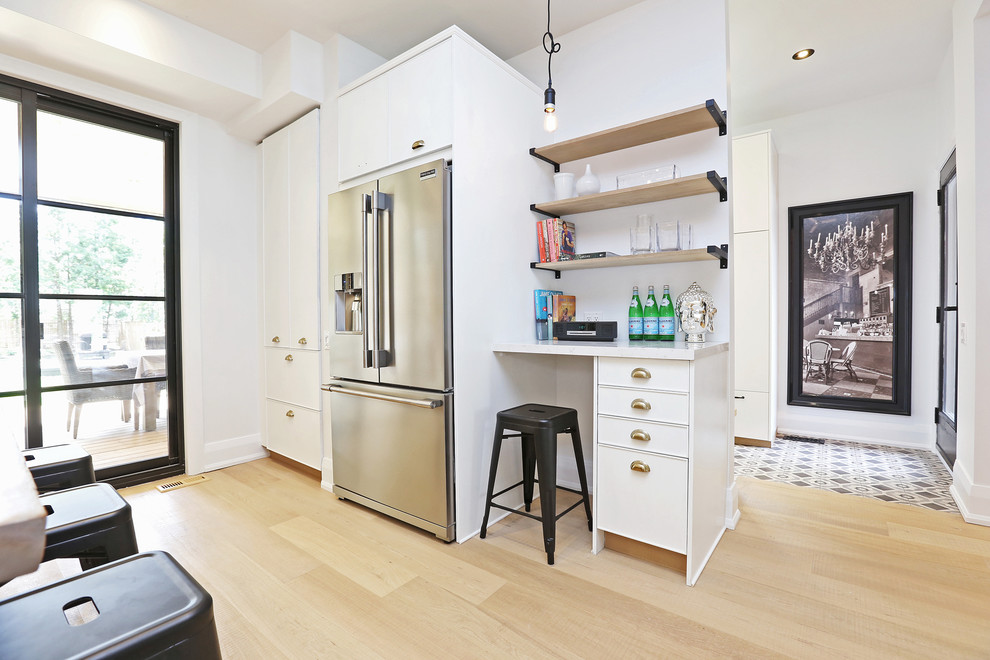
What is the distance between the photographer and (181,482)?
310 cm

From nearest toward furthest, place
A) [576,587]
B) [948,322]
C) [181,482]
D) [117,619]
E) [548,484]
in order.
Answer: [117,619] < [576,587] < [548,484] < [181,482] < [948,322]

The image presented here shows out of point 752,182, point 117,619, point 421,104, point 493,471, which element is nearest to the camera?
point 117,619

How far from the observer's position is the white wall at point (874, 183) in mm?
3760

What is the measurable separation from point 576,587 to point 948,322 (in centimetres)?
340

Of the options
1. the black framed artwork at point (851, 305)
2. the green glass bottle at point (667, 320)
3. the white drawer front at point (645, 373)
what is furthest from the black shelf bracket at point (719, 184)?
the black framed artwork at point (851, 305)

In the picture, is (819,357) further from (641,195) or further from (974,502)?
(641,195)

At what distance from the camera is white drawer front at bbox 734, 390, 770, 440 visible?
3885mm

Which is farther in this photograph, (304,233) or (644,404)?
(304,233)

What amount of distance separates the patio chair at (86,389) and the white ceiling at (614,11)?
6.94ft

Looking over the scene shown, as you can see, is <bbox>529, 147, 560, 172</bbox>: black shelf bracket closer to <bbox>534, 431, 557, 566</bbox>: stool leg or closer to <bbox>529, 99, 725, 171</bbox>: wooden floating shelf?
<bbox>529, 99, 725, 171</bbox>: wooden floating shelf

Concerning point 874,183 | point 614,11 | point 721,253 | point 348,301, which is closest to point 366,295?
point 348,301

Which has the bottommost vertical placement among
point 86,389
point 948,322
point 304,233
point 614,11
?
point 86,389

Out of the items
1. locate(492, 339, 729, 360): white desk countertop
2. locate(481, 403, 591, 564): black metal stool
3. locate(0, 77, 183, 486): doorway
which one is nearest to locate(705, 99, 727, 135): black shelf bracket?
locate(492, 339, 729, 360): white desk countertop

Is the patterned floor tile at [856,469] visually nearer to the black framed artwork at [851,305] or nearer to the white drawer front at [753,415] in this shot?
the white drawer front at [753,415]
